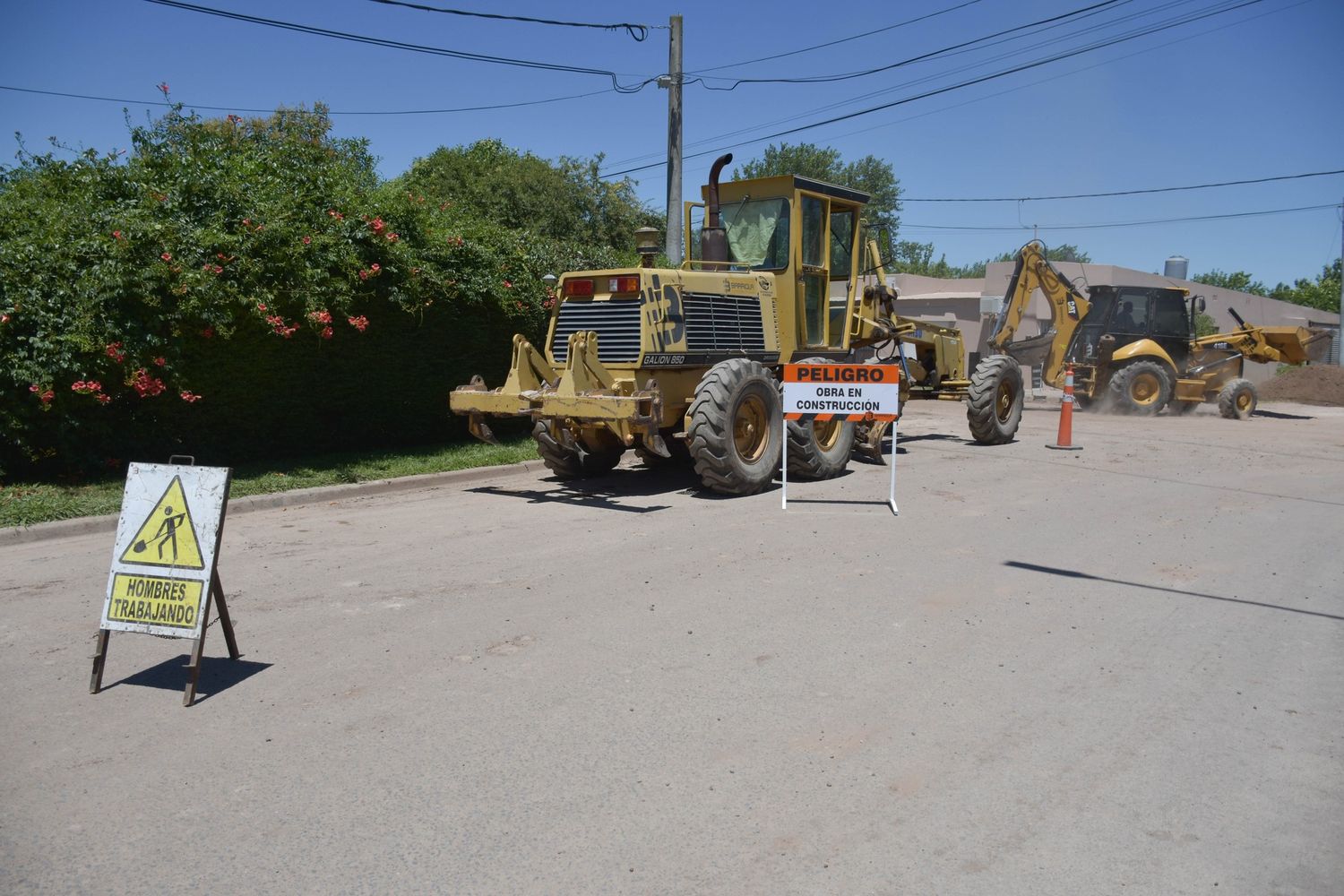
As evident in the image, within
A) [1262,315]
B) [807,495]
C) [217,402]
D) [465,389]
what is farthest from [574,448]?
[1262,315]

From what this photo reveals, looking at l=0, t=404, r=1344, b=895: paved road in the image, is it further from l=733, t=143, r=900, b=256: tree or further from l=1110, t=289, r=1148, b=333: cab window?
l=733, t=143, r=900, b=256: tree

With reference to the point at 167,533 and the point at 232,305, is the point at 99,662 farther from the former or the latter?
the point at 232,305

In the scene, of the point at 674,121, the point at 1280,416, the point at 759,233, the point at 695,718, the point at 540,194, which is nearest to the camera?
the point at 695,718

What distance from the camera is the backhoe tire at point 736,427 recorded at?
9.81 m

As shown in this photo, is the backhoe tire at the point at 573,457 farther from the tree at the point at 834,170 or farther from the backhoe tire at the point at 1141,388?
the tree at the point at 834,170

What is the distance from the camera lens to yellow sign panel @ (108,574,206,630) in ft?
16.7

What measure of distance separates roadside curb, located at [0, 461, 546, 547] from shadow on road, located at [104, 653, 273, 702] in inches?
154

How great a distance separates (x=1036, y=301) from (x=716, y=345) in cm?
2926

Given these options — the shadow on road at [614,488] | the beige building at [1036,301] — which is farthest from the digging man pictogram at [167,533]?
the beige building at [1036,301]

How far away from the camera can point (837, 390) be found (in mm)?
10156

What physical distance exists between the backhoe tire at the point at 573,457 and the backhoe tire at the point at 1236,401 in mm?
15115

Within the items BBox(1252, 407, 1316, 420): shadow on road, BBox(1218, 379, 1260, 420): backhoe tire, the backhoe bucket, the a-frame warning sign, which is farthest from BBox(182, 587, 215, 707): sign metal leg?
BBox(1252, 407, 1316, 420): shadow on road

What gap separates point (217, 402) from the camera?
35.7ft

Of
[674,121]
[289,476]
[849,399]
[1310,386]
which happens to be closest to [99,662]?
[289,476]
